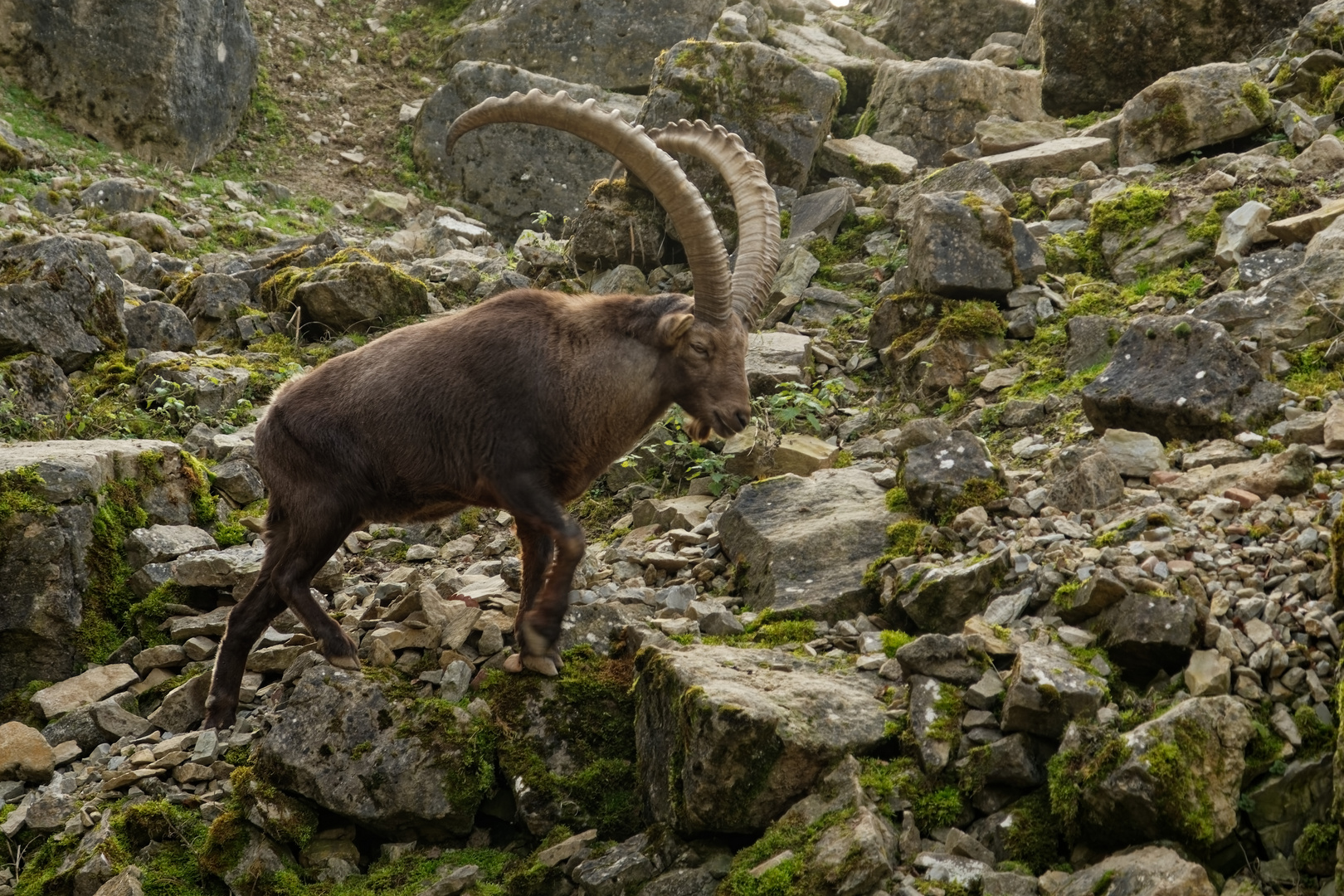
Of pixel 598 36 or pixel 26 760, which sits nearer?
pixel 26 760

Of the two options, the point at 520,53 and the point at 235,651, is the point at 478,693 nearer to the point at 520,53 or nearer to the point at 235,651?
the point at 235,651

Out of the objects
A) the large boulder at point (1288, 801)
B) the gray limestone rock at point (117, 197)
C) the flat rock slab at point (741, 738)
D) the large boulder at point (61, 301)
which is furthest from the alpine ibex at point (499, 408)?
the gray limestone rock at point (117, 197)

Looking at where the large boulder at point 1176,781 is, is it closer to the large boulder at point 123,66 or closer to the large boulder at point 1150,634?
the large boulder at point 1150,634

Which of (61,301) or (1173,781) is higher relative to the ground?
(61,301)

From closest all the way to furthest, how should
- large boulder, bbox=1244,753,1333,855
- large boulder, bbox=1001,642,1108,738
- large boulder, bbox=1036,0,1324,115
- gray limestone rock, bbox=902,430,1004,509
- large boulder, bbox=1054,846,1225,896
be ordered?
large boulder, bbox=1054,846,1225,896 < large boulder, bbox=1244,753,1333,855 < large boulder, bbox=1001,642,1108,738 < gray limestone rock, bbox=902,430,1004,509 < large boulder, bbox=1036,0,1324,115

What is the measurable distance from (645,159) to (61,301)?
6837 millimetres

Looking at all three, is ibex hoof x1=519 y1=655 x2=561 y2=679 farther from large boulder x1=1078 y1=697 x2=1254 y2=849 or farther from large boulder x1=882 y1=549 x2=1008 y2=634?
large boulder x1=1078 y1=697 x2=1254 y2=849

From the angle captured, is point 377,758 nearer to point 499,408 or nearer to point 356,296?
point 499,408

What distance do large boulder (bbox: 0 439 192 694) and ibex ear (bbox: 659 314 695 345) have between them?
14.1 feet

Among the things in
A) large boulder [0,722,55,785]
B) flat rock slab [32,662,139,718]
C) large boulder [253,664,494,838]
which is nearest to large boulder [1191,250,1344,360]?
large boulder [253,664,494,838]

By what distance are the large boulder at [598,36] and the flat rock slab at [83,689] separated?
1491 cm

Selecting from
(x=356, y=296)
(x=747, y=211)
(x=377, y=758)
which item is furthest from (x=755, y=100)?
(x=377, y=758)

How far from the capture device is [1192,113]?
459 inches

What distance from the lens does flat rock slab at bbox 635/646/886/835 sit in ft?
17.2
